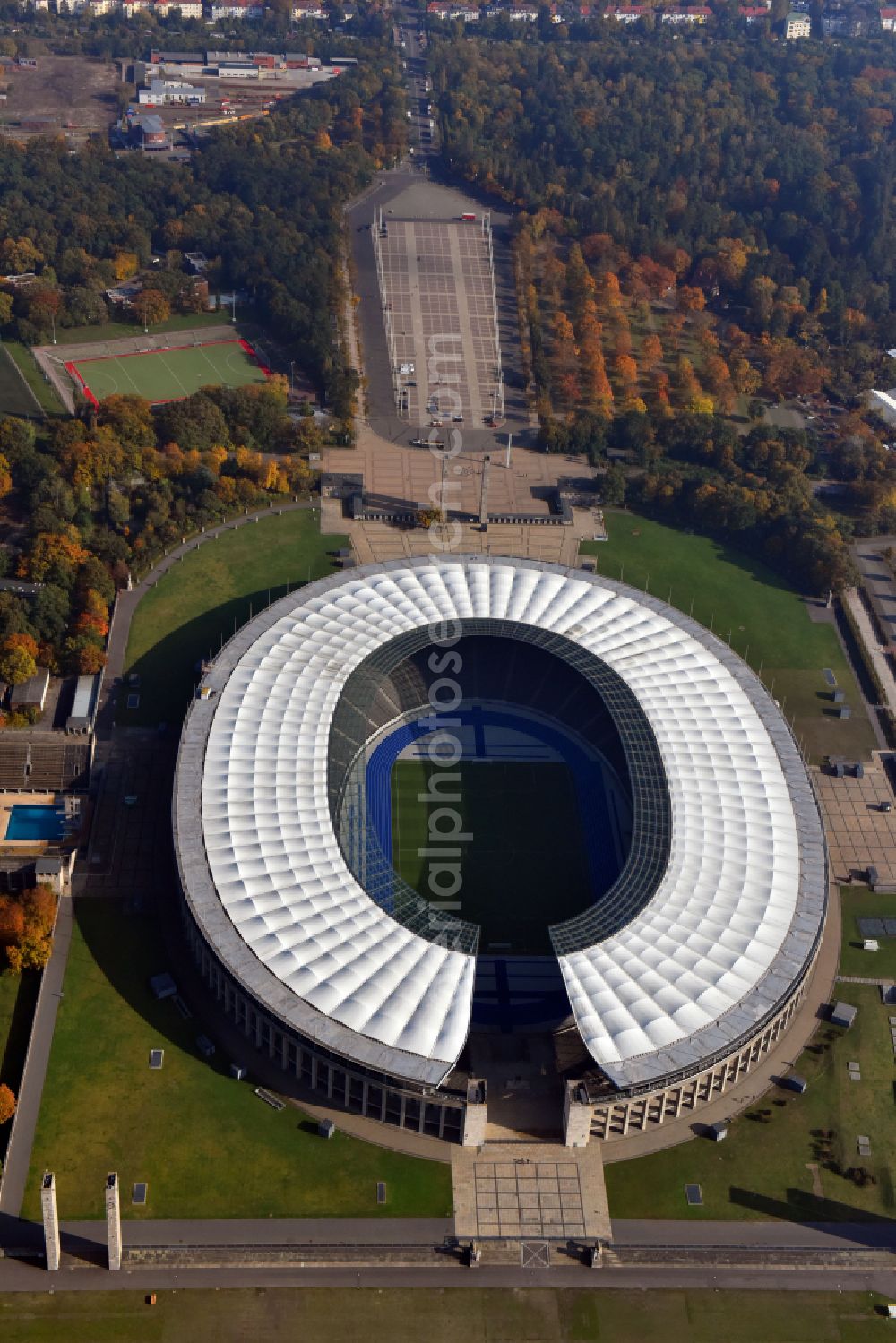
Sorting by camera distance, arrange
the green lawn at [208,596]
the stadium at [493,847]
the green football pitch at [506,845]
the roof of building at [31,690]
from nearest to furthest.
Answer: the stadium at [493,847] < the green football pitch at [506,845] < the roof of building at [31,690] < the green lawn at [208,596]

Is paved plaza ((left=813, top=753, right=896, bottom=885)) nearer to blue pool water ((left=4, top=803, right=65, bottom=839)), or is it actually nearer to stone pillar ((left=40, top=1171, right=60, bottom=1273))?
blue pool water ((left=4, top=803, right=65, bottom=839))

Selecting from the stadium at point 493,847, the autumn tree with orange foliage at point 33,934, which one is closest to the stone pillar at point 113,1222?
the stadium at point 493,847

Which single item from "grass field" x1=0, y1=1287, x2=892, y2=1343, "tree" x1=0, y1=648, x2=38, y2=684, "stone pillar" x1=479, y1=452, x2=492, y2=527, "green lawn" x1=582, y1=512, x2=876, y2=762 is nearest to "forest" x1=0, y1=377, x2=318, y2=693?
"tree" x1=0, y1=648, x2=38, y2=684

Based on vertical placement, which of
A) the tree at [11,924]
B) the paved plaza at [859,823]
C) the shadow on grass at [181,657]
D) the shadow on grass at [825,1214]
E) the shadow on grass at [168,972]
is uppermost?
the tree at [11,924]

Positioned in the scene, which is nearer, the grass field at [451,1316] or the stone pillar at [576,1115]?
the grass field at [451,1316]

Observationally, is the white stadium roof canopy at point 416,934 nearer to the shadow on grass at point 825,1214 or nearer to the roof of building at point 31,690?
the shadow on grass at point 825,1214

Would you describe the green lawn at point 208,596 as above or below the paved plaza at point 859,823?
above

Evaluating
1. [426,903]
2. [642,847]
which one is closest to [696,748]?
[642,847]

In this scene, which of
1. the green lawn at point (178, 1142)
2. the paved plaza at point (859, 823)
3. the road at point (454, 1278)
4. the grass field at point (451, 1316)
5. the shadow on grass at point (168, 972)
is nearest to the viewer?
the grass field at point (451, 1316)
